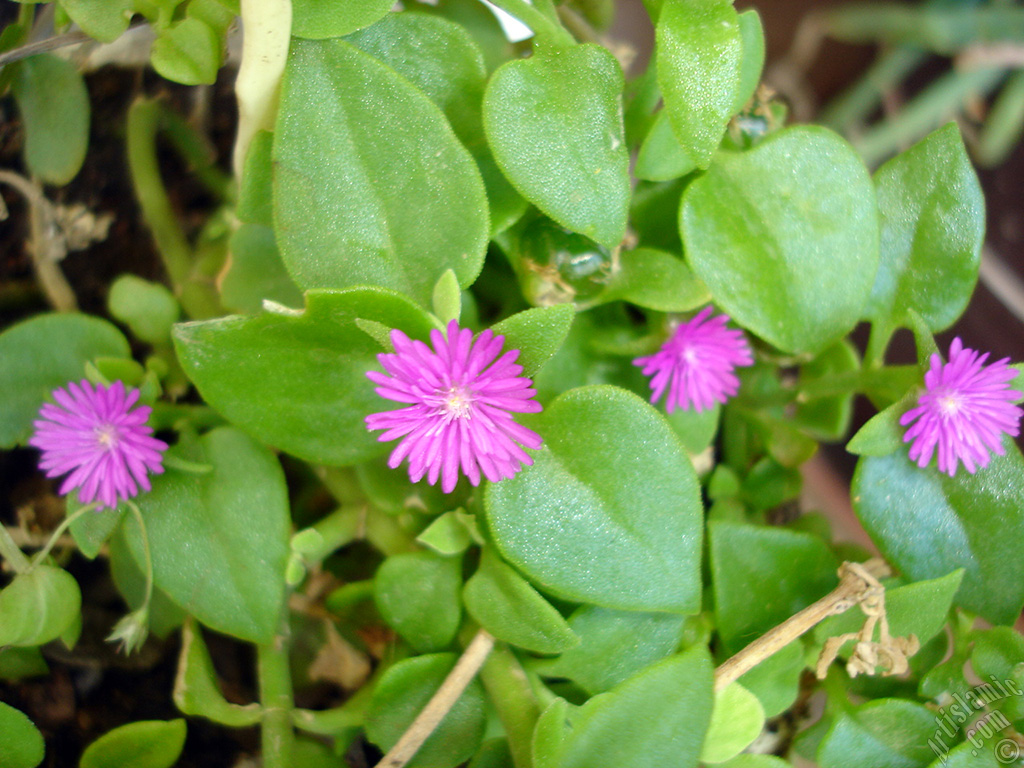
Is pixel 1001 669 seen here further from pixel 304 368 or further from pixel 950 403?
pixel 304 368

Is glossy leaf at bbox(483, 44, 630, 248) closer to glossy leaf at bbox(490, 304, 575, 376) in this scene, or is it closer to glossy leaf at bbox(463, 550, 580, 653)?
glossy leaf at bbox(490, 304, 575, 376)

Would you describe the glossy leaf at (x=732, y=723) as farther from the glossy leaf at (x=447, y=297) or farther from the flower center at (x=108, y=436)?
the flower center at (x=108, y=436)

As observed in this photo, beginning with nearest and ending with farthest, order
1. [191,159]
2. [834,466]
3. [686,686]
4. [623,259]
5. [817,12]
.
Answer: [686,686] → [623,259] → [191,159] → [834,466] → [817,12]

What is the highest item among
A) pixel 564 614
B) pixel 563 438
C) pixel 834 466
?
pixel 563 438

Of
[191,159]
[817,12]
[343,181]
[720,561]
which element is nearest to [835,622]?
[720,561]

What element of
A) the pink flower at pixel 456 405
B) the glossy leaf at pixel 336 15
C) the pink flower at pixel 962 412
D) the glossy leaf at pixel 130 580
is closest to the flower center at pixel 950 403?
the pink flower at pixel 962 412

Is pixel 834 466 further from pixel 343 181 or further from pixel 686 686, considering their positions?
pixel 343 181

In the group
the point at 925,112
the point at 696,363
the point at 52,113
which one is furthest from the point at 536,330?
the point at 925,112
